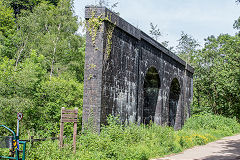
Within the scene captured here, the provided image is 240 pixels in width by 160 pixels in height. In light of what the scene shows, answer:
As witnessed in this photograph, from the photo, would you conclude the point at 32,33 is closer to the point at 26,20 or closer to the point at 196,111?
the point at 26,20

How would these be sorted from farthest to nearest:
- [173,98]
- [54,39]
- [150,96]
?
1. [54,39]
2. [173,98]
3. [150,96]

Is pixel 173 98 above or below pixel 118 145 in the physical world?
above

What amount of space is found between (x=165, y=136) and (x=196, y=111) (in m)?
12.0

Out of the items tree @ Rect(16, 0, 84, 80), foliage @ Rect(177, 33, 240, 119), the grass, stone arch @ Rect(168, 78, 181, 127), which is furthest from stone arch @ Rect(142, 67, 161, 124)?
tree @ Rect(16, 0, 84, 80)

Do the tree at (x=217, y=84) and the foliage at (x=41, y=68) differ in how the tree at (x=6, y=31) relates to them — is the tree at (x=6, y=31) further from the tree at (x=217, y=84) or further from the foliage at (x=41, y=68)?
the tree at (x=217, y=84)

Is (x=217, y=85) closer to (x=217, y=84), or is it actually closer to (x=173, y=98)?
(x=217, y=84)

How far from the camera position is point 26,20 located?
2273 centimetres

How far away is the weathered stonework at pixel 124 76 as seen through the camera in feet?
28.0

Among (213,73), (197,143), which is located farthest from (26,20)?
(197,143)

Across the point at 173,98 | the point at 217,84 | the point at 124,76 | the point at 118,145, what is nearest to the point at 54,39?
the point at 173,98

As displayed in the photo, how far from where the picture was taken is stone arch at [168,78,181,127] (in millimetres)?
17047

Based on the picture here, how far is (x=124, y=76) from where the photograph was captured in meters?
9.91

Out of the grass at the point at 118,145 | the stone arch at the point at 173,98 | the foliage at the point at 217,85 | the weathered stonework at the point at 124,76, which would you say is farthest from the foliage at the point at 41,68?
the foliage at the point at 217,85

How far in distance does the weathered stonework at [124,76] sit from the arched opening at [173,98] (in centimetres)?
225
